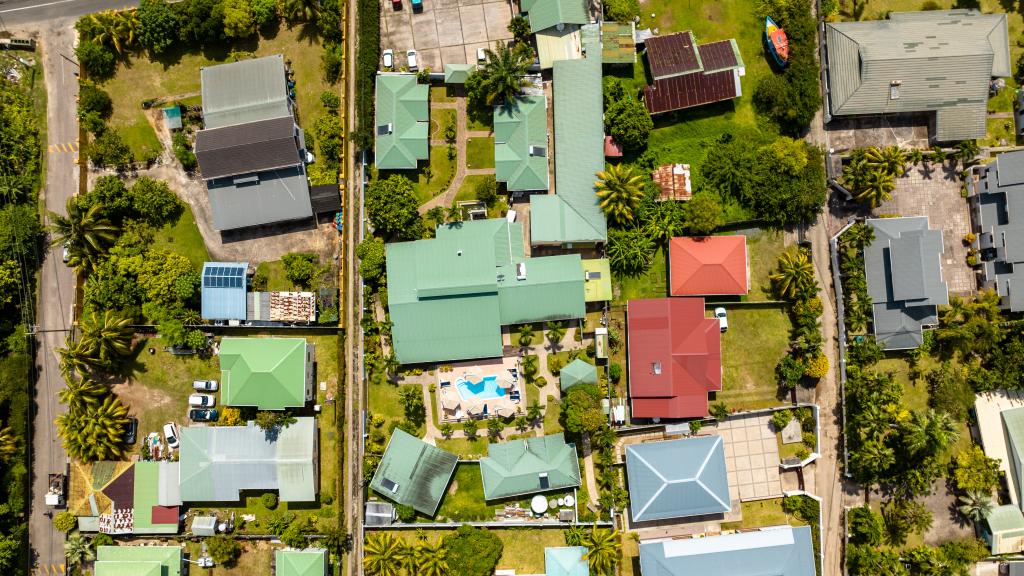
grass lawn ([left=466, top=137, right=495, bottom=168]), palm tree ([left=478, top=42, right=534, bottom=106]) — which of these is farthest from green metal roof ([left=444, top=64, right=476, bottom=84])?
grass lawn ([left=466, top=137, right=495, bottom=168])

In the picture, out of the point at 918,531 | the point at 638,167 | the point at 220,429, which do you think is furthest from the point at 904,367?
the point at 220,429

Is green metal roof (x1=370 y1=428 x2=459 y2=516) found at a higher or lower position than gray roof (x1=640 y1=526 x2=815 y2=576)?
higher

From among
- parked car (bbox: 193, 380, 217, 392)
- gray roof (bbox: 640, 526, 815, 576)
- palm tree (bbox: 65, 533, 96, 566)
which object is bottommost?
gray roof (bbox: 640, 526, 815, 576)

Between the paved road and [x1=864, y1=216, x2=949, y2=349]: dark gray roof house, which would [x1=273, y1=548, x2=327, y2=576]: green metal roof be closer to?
the paved road

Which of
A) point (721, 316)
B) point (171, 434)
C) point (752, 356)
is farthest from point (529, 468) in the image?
point (171, 434)

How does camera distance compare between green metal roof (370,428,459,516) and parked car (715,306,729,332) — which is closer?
green metal roof (370,428,459,516)

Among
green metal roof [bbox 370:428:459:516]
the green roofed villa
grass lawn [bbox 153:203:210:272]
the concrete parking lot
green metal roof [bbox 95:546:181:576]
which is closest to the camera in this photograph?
green metal roof [bbox 95:546:181:576]
